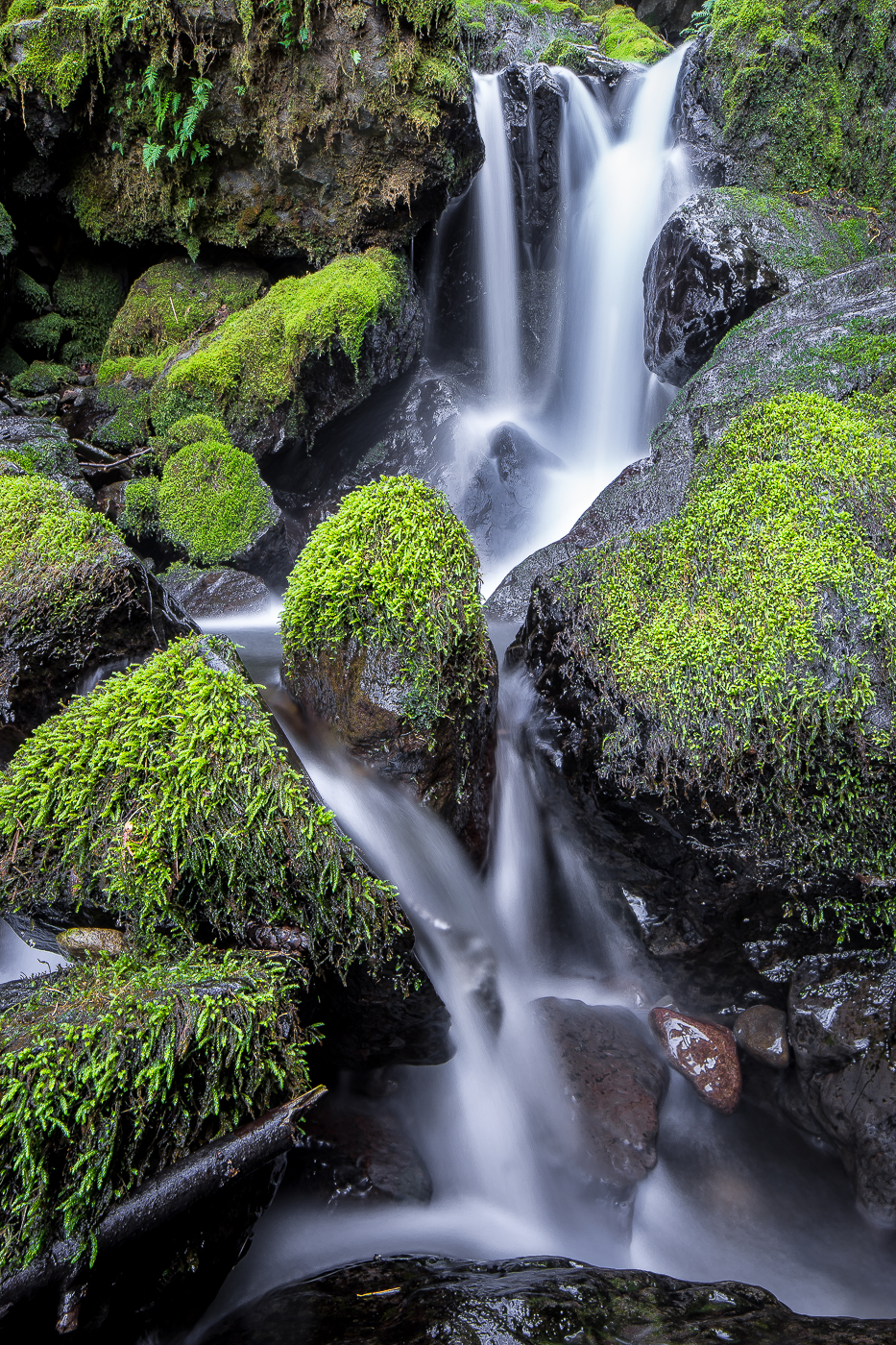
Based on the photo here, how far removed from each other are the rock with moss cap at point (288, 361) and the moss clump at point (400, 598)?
4.01 m

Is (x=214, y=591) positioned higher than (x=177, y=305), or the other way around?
(x=177, y=305)

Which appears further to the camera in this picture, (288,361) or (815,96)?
(815,96)

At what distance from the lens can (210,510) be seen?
257 inches

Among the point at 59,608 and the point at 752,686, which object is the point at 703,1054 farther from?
the point at 59,608

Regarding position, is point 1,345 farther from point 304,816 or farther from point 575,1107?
point 575,1107

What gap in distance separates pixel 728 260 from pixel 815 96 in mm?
3481

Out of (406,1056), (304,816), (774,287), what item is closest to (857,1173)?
(406,1056)

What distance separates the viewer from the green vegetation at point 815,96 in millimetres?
6887

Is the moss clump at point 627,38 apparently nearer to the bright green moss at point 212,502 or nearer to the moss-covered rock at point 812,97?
the moss-covered rock at point 812,97

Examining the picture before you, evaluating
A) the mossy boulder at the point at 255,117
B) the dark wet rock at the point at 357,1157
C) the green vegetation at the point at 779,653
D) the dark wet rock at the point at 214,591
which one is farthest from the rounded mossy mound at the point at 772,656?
the mossy boulder at the point at 255,117

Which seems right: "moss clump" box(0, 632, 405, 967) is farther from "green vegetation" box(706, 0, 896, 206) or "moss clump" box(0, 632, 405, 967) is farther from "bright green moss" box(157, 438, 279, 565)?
"green vegetation" box(706, 0, 896, 206)

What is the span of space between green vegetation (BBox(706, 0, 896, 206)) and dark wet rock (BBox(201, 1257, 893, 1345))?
347 inches

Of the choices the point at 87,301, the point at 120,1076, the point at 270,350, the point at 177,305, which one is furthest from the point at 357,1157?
the point at 87,301

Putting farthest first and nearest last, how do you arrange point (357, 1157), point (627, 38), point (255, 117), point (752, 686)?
point (627, 38), point (255, 117), point (752, 686), point (357, 1157)
